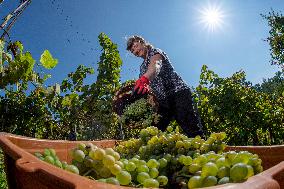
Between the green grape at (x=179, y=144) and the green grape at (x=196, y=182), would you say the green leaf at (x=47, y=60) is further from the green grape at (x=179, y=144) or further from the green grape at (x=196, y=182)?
the green grape at (x=196, y=182)

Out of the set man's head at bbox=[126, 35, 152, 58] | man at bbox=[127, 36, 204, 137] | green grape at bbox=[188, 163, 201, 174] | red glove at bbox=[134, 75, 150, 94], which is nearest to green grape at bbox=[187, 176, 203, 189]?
green grape at bbox=[188, 163, 201, 174]

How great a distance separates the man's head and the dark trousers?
62cm

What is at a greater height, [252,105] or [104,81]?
[104,81]

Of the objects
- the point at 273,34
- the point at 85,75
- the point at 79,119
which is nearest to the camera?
the point at 79,119

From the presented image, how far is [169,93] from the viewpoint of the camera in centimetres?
390

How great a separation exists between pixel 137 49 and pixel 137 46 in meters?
0.04

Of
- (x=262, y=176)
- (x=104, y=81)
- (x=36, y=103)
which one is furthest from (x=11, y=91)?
(x=262, y=176)

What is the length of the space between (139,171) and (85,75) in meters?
8.93

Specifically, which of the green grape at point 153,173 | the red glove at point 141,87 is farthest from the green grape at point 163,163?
the red glove at point 141,87

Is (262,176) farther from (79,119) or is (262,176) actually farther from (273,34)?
(273,34)

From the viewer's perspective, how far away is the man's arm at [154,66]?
3.11 meters

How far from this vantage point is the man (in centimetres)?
378

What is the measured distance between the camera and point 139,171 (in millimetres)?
980

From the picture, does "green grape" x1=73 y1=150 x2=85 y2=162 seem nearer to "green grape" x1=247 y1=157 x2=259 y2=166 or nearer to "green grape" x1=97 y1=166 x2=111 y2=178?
"green grape" x1=97 y1=166 x2=111 y2=178
